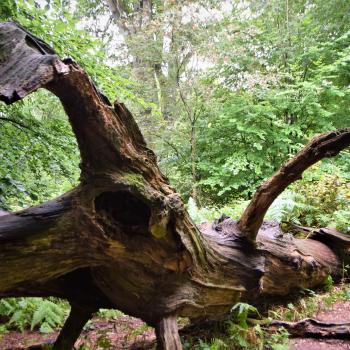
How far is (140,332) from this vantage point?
12.1ft

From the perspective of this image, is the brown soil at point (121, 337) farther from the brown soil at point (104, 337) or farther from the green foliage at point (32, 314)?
the green foliage at point (32, 314)

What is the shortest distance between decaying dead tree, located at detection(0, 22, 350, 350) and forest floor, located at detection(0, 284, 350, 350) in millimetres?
634

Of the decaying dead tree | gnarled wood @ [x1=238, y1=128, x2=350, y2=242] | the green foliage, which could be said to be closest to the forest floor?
the green foliage

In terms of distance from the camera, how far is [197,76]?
10.2 m

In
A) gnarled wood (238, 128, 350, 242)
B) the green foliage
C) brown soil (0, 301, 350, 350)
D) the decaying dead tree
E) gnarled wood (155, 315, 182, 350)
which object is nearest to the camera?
the decaying dead tree

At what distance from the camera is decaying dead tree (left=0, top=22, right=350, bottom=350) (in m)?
1.85

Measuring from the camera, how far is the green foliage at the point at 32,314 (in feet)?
13.6

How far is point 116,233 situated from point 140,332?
1.94m

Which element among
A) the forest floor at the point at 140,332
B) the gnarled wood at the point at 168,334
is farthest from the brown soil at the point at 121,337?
the gnarled wood at the point at 168,334

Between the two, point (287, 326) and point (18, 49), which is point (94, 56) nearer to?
point (18, 49)

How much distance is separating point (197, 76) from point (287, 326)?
8063 mm

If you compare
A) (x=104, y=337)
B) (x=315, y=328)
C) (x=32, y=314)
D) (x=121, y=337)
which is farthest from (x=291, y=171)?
(x=32, y=314)

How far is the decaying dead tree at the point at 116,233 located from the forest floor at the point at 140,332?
63 centimetres

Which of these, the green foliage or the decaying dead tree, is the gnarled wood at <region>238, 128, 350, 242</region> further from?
the green foliage
